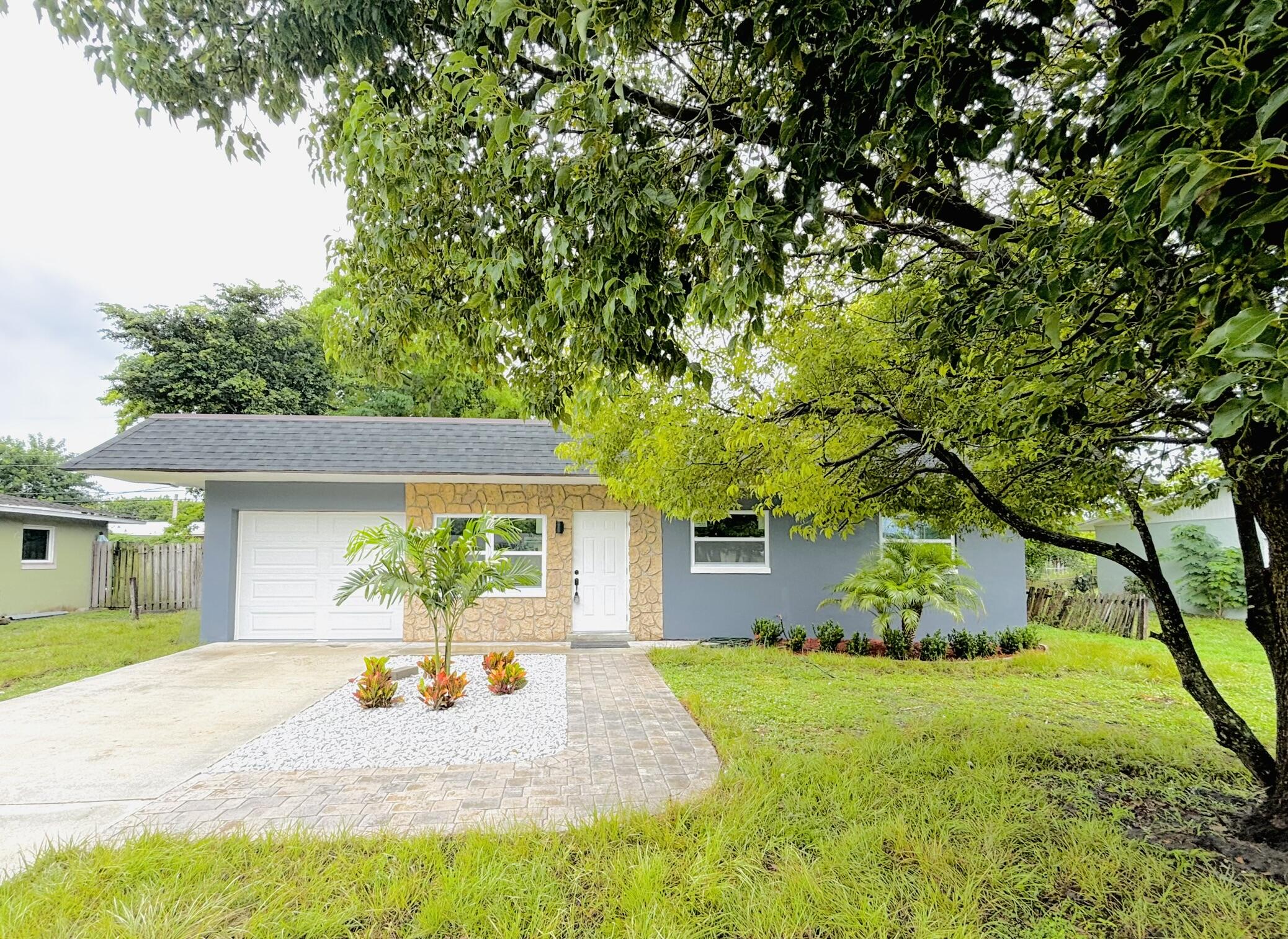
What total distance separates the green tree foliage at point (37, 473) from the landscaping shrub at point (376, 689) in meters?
27.9

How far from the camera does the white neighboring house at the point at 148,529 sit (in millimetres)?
19328

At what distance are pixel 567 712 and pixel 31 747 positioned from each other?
4374 mm

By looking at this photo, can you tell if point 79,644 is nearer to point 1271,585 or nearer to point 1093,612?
point 1271,585

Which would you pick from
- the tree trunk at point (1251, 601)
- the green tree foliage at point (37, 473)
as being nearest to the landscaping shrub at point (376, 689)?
the tree trunk at point (1251, 601)

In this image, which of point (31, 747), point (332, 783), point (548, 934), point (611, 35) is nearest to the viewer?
point (611, 35)

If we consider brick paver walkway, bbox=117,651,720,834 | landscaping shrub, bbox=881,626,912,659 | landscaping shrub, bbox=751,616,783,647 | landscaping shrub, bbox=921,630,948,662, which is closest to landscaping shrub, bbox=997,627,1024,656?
landscaping shrub, bbox=921,630,948,662

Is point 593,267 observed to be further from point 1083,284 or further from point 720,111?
point 1083,284

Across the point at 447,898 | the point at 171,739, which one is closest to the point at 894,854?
the point at 447,898

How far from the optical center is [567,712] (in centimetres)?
629

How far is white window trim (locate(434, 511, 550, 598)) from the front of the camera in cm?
1091

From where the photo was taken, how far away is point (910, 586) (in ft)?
30.9

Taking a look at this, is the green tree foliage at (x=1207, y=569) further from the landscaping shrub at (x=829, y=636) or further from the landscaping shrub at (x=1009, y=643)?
the landscaping shrub at (x=829, y=636)

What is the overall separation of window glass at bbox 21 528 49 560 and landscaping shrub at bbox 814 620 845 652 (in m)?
18.0

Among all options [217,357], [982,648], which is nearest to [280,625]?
[982,648]
